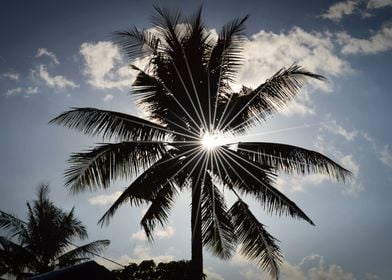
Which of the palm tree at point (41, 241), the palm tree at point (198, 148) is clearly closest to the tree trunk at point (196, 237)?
the palm tree at point (198, 148)

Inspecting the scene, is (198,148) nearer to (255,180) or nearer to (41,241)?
(255,180)

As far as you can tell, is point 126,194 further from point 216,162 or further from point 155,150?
point 216,162

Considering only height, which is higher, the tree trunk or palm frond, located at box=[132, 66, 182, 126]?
palm frond, located at box=[132, 66, 182, 126]

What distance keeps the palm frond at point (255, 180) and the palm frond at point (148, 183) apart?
140 cm

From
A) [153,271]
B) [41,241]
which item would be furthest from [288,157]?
[41,241]

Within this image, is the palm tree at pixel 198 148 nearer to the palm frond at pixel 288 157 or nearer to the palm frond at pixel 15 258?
the palm frond at pixel 288 157

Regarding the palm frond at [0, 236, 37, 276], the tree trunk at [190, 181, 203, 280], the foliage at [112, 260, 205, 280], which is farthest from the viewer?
the palm frond at [0, 236, 37, 276]

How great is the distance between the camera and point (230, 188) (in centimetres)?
957

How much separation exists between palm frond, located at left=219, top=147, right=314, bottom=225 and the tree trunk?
3.34 feet

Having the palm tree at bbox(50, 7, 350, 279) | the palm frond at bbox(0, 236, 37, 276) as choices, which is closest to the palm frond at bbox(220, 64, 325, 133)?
the palm tree at bbox(50, 7, 350, 279)

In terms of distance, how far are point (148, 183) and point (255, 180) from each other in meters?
2.65

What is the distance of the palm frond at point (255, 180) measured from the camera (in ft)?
28.5

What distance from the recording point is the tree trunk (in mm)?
7698

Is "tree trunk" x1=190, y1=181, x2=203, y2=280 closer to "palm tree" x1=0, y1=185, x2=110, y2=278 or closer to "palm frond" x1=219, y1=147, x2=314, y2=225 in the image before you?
"palm frond" x1=219, y1=147, x2=314, y2=225
